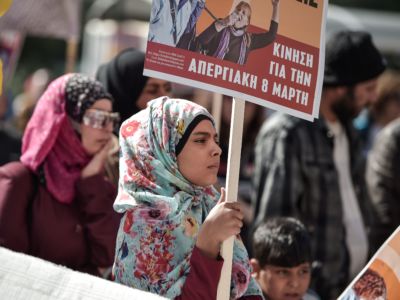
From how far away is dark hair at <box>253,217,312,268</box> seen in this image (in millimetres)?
4020

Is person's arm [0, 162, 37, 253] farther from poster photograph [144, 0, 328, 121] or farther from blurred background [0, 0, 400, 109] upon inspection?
blurred background [0, 0, 400, 109]

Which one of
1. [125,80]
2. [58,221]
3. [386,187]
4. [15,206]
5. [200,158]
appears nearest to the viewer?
[200,158]

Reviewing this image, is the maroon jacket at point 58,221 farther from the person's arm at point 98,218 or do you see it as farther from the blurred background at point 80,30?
the blurred background at point 80,30

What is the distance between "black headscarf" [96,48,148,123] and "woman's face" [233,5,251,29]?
5.08 feet

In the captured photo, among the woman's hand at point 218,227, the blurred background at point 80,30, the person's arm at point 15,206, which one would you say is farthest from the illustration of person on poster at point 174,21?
the blurred background at point 80,30

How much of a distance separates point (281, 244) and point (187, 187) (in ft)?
3.07

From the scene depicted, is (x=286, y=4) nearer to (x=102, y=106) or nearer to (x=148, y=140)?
(x=148, y=140)

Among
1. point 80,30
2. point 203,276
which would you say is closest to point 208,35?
point 203,276

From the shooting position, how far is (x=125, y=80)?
4.69 metres

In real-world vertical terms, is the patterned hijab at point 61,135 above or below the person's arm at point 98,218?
above

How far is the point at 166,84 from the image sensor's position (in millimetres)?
4531

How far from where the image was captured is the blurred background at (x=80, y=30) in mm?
6590

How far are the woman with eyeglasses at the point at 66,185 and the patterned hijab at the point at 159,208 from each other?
2.58 feet

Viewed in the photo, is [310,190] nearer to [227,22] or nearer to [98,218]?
[98,218]
